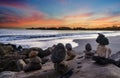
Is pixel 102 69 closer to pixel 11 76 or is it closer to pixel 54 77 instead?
pixel 54 77

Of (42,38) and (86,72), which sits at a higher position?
(86,72)

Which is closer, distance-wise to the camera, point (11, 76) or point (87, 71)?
point (87, 71)

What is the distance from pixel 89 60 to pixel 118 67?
56.1 inches

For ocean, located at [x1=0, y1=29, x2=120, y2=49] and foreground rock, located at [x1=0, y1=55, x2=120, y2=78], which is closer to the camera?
foreground rock, located at [x1=0, y1=55, x2=120, y2=78]

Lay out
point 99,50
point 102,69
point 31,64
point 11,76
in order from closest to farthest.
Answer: point 102,69, point 99,50, point 31,64, point 11,76

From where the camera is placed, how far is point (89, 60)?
42.0 ft

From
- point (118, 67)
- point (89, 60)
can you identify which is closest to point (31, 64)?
point (89, 60)

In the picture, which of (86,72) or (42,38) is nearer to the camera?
(86,72)

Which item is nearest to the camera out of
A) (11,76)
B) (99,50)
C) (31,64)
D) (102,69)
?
(102,69)

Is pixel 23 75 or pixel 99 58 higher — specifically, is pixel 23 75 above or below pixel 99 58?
below

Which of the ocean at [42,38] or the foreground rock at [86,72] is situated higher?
the foreground rock at [86,72]

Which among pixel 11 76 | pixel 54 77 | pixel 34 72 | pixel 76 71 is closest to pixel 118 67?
pixel 76 71

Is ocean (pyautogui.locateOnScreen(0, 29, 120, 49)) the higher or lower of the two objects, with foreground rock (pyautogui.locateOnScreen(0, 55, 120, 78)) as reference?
lower

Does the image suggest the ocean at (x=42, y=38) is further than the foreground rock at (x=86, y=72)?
Yes
